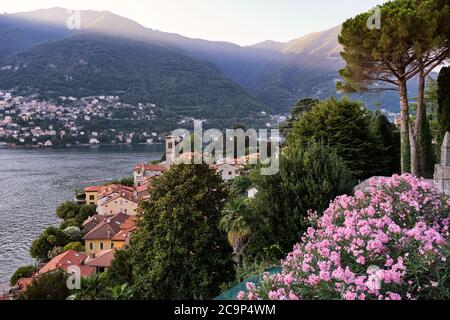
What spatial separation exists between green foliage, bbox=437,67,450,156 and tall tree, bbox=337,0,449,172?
1.29 ft

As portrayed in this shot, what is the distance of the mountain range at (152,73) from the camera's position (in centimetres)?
10831

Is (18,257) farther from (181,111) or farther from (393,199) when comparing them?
(181,111)

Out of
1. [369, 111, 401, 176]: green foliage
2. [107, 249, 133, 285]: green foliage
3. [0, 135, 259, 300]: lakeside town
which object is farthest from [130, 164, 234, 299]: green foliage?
[369, 111, 401, 176]: green foliage

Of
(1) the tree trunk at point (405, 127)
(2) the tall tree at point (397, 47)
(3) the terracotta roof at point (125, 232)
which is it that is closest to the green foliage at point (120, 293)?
(2) the tall tree at point (397, 47)

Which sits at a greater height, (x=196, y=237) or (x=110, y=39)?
(x=110, y=39)

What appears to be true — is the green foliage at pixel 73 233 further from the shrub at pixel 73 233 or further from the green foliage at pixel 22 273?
the green foliage at pixel 22 273

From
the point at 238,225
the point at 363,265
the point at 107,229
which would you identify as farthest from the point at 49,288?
the point at 107,229

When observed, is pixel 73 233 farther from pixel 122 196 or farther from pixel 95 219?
pixel 122 196

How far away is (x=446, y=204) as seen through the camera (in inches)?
178

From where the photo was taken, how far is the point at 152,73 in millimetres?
132000

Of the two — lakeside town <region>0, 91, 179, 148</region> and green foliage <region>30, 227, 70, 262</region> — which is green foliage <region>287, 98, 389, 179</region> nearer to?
green foliage <region>30, 227, 70, 262</region>

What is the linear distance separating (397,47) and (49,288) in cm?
1159
